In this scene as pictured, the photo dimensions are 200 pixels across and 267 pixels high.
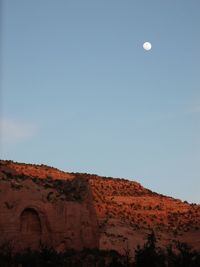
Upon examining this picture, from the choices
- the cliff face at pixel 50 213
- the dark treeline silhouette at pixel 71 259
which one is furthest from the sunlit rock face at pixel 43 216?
the dark treeline silhouette at pixel 71 259

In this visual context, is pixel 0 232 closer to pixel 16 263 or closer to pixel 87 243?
pixel 16 263

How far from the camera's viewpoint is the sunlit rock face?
37.7m

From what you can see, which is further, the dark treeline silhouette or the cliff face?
the cliff face

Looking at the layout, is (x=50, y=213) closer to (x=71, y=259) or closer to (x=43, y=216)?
(x=43, y=216)

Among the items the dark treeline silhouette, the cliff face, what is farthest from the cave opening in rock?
the dark treeline silhouette

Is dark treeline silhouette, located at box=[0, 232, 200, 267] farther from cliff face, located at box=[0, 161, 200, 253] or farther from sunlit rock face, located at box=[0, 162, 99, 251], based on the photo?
cliff face, located at box=[0, 161, 200, 253]

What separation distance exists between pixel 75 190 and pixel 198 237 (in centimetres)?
3264

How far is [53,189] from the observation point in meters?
42.1

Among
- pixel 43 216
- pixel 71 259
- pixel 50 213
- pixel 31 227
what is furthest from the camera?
pixel 50 213

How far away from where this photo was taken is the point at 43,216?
129 feet

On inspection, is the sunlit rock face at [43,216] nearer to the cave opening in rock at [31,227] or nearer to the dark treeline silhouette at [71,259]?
the cave opening in rock at [31,227]

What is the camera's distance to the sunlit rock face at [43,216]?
3772 centimetres

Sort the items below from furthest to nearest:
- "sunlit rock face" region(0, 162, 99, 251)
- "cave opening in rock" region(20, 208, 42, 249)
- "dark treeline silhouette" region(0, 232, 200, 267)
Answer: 1. "cave opening in rock" region(20, 208, 42, 249)
2. "sunlit rock face" region(0, 162, 99, 251)
3. "dark treeline silhouette" region(0, 232, 200, 267)

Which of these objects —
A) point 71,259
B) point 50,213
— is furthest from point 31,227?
point 71,259
